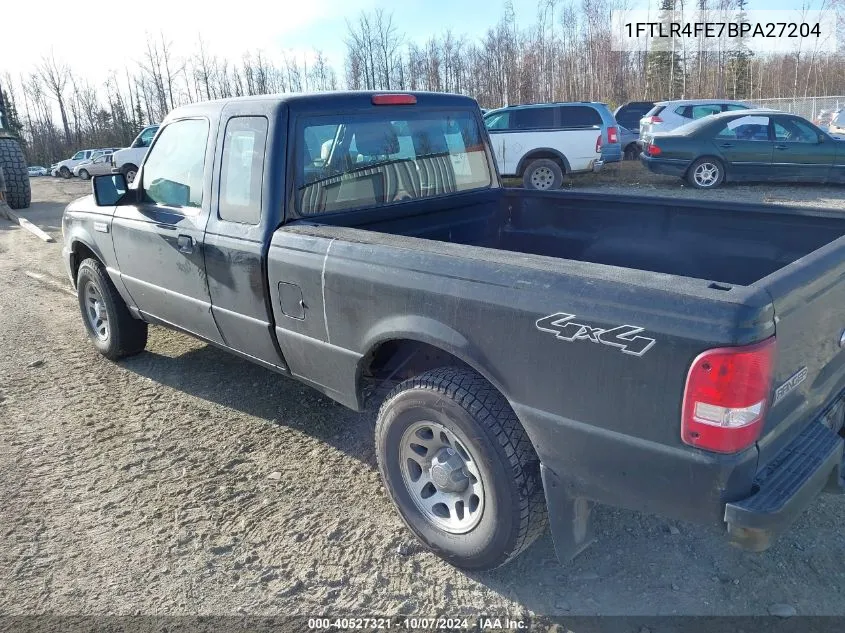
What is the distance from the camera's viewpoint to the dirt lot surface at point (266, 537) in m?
2.68

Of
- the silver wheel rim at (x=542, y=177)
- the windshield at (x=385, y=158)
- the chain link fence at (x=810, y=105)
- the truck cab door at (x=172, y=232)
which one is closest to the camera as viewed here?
the windshield at (x=385, y=158)

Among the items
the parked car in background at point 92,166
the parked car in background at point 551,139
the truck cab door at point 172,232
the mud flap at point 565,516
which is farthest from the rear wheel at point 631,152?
the parked car in background at point 92,166

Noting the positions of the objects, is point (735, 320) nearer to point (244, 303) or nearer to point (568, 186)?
point (244, 303)

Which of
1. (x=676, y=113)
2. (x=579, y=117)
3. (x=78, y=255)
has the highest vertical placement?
(x=579, y=117)

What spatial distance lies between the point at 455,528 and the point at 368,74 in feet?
145

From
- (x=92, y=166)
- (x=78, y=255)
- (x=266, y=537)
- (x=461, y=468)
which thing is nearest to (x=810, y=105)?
(x=78, y=255)

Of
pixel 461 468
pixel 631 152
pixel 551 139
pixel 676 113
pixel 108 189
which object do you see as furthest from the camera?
pixel 631 152

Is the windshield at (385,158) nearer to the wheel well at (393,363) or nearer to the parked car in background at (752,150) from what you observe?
the wheel well at (393,363)

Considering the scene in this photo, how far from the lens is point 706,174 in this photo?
1396 centimetres

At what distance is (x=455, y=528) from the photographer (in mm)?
2789

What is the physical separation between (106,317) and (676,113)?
15608 mm

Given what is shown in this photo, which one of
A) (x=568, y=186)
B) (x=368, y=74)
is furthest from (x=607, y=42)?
(x=568, y=186)

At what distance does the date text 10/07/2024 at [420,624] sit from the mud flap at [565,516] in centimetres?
33

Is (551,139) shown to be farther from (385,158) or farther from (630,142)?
(385,158)
